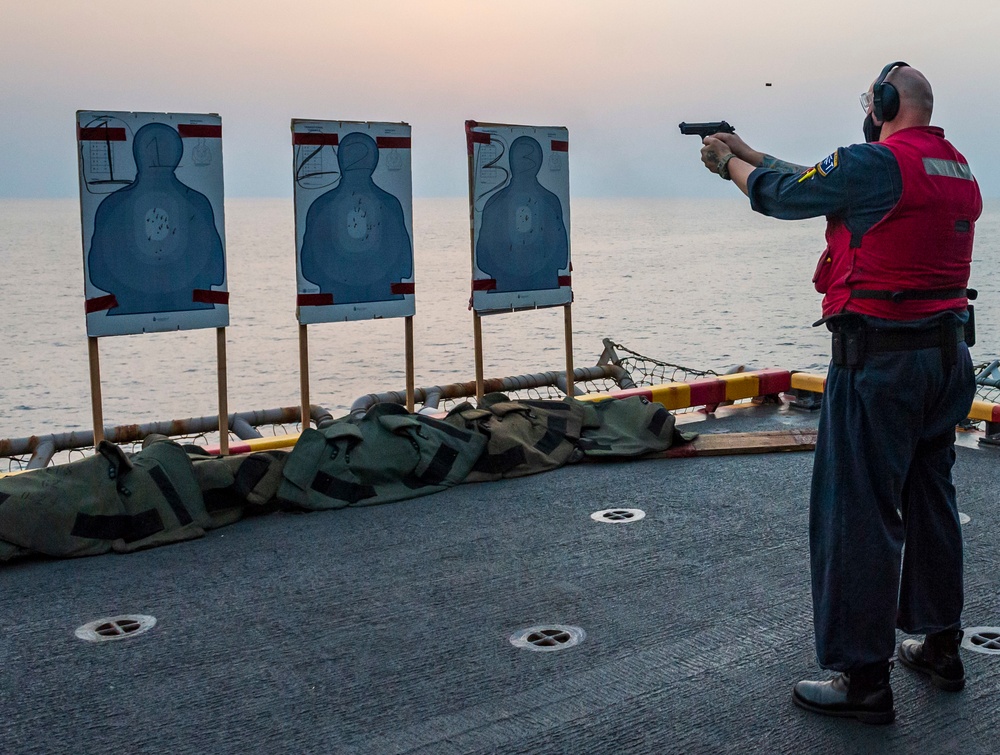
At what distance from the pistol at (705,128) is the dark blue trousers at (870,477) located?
2.61 ft

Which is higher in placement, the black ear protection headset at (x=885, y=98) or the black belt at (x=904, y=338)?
the black ear protection headset at (x=885, y=98)

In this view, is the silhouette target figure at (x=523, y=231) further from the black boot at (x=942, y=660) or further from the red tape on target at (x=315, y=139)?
the black boot at (x=942, y=660)

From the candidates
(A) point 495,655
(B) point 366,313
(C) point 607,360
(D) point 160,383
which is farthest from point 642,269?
(A) point 495,655

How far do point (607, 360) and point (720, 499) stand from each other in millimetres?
2557

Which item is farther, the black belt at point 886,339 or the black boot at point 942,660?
the black boot at point 942,660

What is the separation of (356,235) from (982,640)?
312 centimetres

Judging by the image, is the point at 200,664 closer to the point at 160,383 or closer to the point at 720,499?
the point at 720,499

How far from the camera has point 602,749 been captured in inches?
92.0

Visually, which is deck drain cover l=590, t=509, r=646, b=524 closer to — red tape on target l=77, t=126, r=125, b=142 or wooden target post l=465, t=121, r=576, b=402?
wooden target post l=465, t=121, r=576, b=402

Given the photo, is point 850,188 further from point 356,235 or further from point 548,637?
point 356,235

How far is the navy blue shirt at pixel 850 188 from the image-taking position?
2346 millimetres

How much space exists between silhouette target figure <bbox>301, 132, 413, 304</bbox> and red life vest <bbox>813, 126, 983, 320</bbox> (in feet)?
9.40

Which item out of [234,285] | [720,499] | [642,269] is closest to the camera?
[720,499]

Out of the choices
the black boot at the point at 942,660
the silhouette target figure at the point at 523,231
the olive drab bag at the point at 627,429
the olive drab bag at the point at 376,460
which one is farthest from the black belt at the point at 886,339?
the silhouette target figure at the point at 523,231
